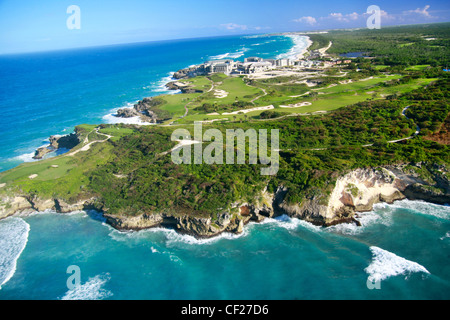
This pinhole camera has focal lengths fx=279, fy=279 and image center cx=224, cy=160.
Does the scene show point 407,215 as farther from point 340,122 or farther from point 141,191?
point 141,191

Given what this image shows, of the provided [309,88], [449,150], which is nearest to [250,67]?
[309,88]

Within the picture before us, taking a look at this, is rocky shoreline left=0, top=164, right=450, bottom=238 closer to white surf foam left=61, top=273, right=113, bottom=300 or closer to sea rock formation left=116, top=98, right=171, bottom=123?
white surf foam left=61, top=273, right=113, bottom=300

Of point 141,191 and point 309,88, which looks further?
point 309,88

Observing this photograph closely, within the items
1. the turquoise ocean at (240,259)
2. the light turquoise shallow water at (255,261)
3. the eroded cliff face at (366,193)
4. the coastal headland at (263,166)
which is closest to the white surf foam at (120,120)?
the coastal headland at (263,166)

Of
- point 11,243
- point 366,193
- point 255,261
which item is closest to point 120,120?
point 11,243

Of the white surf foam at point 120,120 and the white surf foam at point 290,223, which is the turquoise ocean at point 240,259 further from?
the white surf foam at point 120,120

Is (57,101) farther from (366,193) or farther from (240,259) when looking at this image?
(366,193)
